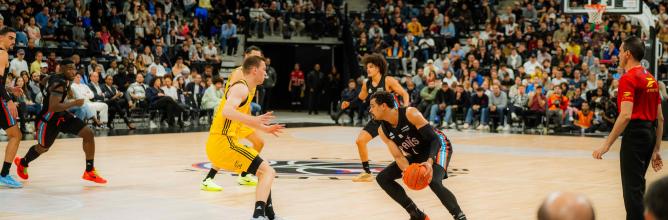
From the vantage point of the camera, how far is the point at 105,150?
14.3 meters

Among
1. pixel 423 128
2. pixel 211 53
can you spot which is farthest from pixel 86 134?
pixel 211 53

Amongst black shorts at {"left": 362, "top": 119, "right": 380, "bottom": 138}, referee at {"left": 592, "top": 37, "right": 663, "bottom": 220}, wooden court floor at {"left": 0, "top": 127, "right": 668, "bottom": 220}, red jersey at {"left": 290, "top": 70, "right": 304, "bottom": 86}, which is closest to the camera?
referee at {"left": 592, "top": 37, "right": 663, "bottom": 220}

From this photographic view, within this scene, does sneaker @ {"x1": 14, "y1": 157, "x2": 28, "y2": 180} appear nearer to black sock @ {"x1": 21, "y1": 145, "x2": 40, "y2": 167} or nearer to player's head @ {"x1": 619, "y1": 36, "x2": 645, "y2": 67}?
black sock @ {"x1": 21, "y1": 145, "x2": 40, "y2": 167}

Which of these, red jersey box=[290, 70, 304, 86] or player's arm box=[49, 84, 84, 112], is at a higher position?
player's arm box=[49, 84, 84, 112]

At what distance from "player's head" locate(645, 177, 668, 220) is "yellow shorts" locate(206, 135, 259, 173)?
4.99 metres

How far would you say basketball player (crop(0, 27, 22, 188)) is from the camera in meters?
9.08

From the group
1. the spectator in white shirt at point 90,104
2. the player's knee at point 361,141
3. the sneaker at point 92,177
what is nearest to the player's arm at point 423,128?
the player's knee at point 361,141

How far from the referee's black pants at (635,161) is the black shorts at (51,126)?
18.7ft

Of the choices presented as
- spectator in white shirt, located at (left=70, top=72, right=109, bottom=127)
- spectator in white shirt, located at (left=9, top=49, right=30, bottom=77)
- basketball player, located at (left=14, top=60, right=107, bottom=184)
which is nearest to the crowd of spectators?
spectator in white shirt, located at (left=70, top=72, right=109, bottom=127)

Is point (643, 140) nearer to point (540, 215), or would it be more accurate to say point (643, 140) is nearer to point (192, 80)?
point (540, 215)

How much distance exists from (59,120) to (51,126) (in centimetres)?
10

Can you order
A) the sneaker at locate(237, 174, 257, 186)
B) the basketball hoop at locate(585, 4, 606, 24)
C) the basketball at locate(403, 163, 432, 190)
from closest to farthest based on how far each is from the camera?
1. the basketball at locate(403, 163, 432, 190)
2. the sneaker at locate(237, 174, 257, 186)
3. the basketball hoop at locate(585, 4, 606, 24)

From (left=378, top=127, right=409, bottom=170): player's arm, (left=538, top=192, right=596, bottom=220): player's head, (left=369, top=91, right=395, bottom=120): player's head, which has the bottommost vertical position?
(left=378, top=127, right=409, bottom=170): player's arm

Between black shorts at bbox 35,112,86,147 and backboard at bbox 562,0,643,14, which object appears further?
backboard at bbox 562,0,643,14
